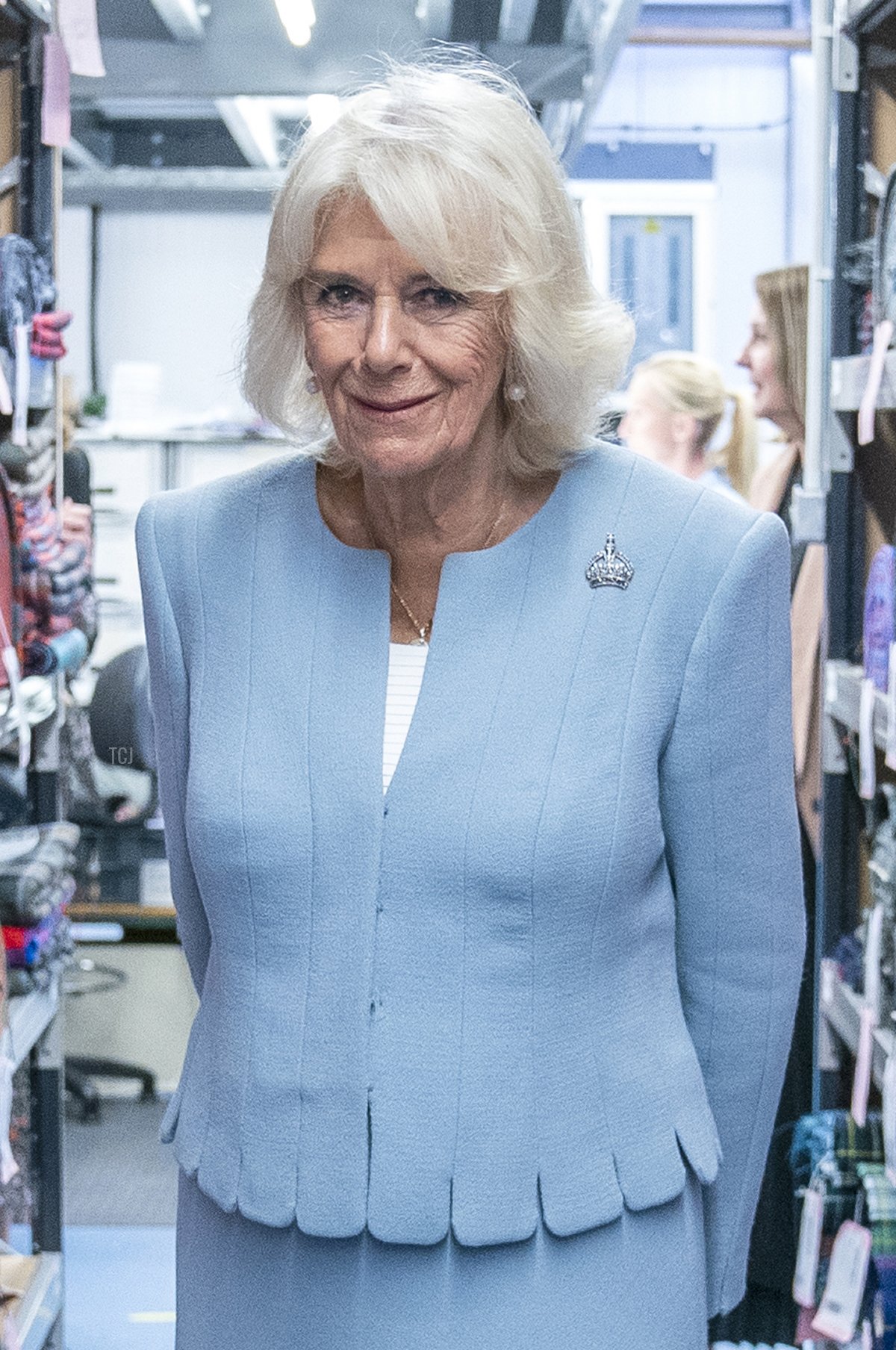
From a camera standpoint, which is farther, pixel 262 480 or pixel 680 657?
pixel 262 480

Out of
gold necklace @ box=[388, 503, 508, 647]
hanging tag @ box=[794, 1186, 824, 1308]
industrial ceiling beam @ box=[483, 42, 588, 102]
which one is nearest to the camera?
gold necklace @ box=[388, 503, 508, 647]

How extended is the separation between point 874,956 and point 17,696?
1350 mm

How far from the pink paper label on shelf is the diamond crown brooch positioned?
1634 millimetres

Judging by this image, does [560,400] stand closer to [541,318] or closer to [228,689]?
[541,318]

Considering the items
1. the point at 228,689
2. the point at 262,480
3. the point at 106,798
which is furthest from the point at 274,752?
the point at 106,798

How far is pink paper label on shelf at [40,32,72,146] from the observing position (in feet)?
8.97

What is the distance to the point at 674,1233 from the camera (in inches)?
59.7

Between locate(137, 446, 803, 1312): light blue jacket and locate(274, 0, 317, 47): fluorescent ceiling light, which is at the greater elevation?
locate(274, 0, 317, 47): fluorescent ceiling light

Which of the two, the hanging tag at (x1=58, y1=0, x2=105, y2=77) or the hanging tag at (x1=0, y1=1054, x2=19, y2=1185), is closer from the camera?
the hanging tag at (x1=0, y1=1054, x2=19, y2=1185)

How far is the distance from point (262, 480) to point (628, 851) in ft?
1.67

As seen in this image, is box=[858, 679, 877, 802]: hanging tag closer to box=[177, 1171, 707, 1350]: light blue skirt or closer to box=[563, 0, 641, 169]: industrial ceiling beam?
box=[177, 1171, 707, 1350]: light blue skirt

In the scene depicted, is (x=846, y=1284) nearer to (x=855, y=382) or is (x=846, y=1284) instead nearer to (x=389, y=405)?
(x=855, y=382)

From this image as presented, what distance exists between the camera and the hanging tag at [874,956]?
2.60 meters

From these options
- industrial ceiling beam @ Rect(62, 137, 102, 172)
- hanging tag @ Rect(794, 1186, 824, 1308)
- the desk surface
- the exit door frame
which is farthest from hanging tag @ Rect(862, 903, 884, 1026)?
the exit door frame
